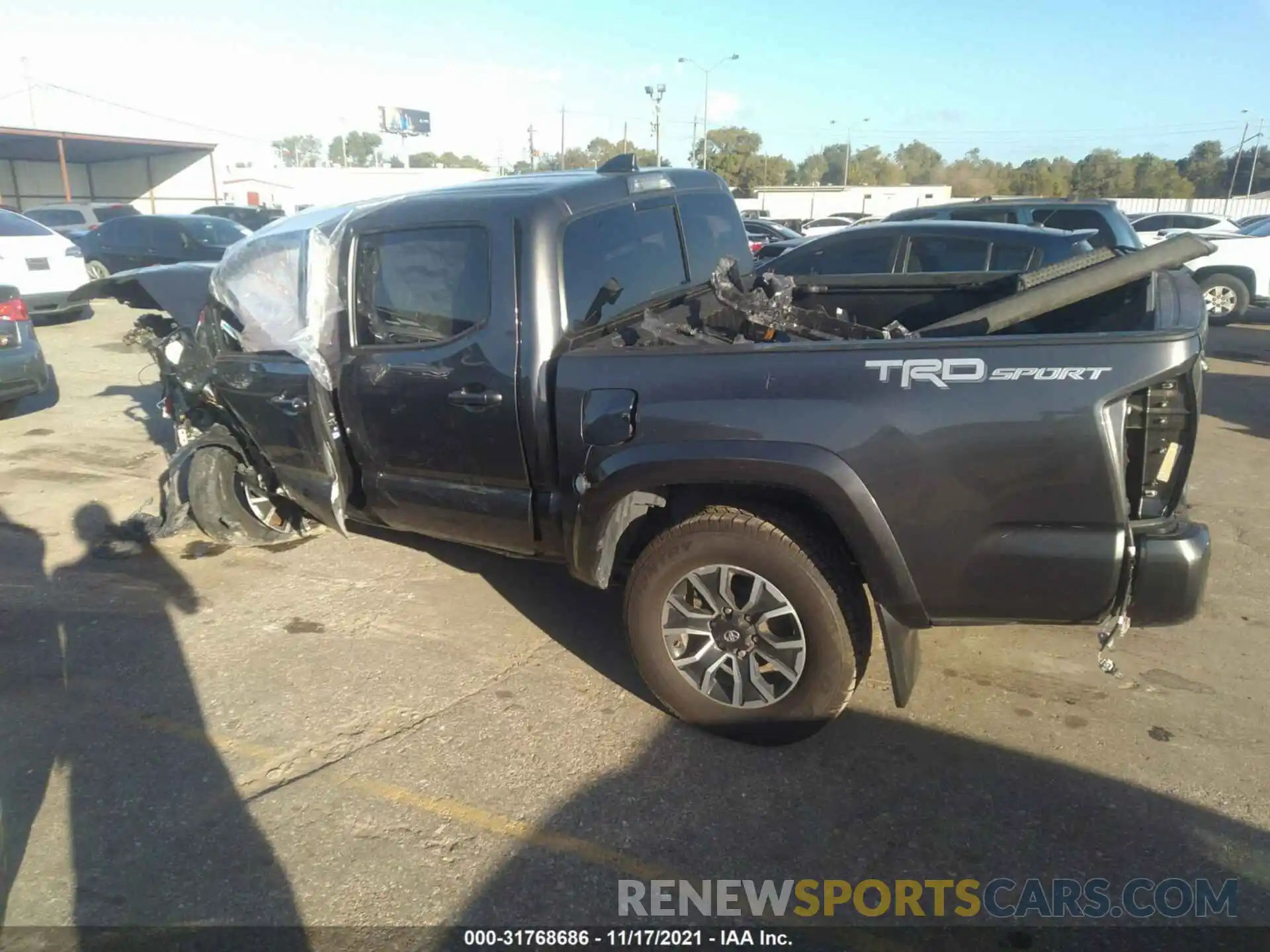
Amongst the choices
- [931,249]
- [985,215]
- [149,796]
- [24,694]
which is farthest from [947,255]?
[24,694]

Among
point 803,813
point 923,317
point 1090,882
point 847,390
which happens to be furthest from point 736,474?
point 923,317

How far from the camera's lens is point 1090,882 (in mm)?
2709

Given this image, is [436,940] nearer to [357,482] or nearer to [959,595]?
[959,595]

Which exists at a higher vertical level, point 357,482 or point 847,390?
point 847,390

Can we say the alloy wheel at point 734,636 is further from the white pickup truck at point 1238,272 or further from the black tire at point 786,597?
the white pickup truck at point 1238,272

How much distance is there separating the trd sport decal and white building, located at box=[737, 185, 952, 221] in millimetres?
44514

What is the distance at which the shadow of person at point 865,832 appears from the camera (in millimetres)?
2691

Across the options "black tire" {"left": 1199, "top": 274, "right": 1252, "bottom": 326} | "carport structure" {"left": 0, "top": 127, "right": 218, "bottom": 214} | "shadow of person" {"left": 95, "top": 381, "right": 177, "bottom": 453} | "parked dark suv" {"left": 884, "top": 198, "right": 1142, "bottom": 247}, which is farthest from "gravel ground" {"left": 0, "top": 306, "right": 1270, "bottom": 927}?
"carport structure" {"left": 0, "top": 127, "right": 218, "bottom": 214}

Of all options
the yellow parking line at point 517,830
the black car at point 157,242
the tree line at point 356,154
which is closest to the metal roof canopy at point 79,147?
the black car at point 157,242

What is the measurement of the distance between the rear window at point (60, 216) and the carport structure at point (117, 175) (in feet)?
49.7

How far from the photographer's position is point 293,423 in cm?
452

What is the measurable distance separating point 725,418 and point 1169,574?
4.76 feet

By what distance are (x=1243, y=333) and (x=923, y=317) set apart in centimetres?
1149

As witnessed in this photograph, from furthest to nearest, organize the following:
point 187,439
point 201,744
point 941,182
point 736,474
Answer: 1. point 941,182
2. point 187,439
3. point 201,744
4. point 736,474
